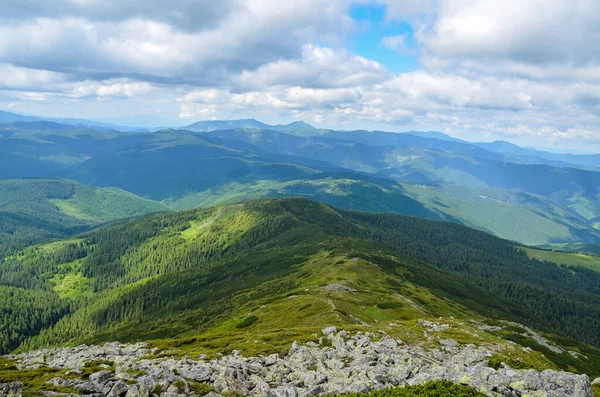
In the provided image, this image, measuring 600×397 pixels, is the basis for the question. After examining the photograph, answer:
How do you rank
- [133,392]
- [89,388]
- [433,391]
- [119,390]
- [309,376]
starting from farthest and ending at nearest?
[309,376] < [89,388] < [119,390] < [133,392] < [433,391]

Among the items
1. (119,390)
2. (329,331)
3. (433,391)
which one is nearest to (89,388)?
(119,390)

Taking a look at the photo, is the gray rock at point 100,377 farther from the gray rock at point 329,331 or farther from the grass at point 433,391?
the gray rock at point 329,331

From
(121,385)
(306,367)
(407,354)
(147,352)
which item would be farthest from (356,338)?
(121,385)

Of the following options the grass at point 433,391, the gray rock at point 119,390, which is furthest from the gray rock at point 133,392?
the grass at point 433,391

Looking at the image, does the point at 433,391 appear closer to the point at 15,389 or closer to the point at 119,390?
the point at 119,390

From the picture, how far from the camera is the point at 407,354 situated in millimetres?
66000

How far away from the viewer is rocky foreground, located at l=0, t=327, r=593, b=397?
4119cm

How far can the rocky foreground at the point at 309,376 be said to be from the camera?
4119 centimetres

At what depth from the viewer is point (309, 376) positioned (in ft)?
173

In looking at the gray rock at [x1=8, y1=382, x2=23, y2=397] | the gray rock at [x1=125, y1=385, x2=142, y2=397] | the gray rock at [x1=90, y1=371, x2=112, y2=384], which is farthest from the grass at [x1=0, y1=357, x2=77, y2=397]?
the gray rock at [x1=125, y1=385, x2=142, y2=397]

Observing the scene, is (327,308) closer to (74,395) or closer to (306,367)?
(306,367)

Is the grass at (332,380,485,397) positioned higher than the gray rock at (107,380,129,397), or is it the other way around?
the grass at (332,380,485,397)

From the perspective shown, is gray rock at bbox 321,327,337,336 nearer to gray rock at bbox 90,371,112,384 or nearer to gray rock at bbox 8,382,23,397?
gray rock at bbox 90,371,112,384

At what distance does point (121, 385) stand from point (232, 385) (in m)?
14.1
